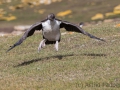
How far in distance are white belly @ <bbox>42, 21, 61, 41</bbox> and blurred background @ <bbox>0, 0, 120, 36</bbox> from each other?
20.0 meters

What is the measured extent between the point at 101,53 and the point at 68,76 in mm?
3125

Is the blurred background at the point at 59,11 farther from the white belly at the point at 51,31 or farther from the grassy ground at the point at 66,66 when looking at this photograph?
the white belly at the point at 51,31

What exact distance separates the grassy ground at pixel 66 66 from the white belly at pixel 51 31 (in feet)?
2.87

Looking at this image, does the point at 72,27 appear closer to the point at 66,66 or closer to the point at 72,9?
the point at 66,66

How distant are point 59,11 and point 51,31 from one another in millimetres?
27542

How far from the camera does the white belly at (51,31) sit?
555 inches

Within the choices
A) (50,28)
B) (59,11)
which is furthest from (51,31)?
(59,11)

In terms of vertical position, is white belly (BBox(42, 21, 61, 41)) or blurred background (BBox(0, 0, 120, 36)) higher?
white belly (BBox(42, 21, 61, 41))

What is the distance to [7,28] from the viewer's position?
3622 cm

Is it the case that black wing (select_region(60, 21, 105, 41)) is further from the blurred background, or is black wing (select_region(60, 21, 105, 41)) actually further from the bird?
the blurred background

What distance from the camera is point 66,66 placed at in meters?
13.8

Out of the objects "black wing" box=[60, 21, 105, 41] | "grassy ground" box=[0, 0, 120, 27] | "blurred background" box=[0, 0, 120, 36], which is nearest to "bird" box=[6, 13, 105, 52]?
"black wing" box=[60, 21, 105, 41]

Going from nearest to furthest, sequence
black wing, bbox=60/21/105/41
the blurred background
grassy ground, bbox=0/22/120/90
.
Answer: grassy ground, bbox=0/22/120/90 → black wing, bbox=60/21/105/41 → the blurred background

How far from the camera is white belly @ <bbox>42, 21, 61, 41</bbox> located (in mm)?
14086
